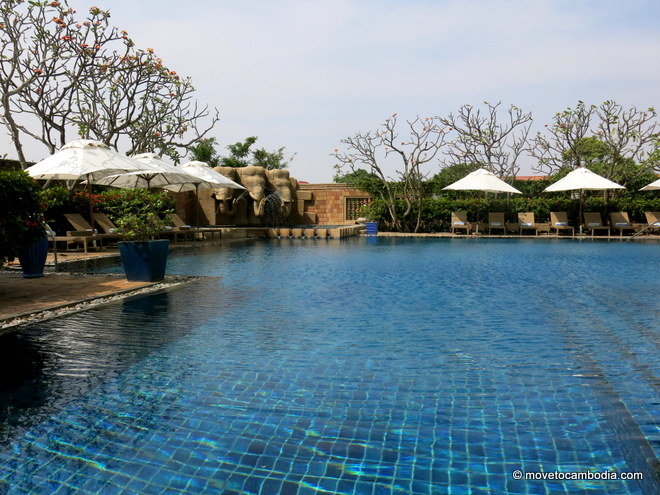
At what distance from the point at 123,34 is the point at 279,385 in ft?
61.2

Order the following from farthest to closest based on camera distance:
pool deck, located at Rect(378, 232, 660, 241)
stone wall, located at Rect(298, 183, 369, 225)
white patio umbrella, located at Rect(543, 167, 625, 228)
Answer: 1. stone wall, located at Rect(298, 183, 369, 225)
2. white patio umbrella, located at Rect(543, 167, 625, 228)
3. pool deck, located at Rect(378, 232, 660, 241)

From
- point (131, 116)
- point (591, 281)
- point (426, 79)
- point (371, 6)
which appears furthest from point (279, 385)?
point (131, 116)

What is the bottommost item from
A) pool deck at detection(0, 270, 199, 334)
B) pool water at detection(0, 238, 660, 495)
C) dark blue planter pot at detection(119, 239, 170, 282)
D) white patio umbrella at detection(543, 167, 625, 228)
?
pool water at detection(0, 238, 660, 495)

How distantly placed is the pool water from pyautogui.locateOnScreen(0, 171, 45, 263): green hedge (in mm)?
1662

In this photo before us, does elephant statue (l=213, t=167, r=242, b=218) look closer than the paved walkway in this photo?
No

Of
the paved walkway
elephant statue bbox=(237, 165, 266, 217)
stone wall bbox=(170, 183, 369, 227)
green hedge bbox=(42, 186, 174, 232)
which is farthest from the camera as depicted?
stone wall bbox=(170, 183, 369, 227)

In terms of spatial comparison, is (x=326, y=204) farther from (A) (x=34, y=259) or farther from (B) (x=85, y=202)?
(A) (x=34, y=259)

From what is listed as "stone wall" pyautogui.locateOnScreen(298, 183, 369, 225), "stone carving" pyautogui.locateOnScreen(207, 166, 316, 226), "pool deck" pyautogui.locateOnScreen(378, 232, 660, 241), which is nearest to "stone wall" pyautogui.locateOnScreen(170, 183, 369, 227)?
"stone wall" pyautogui.locateOnScreen(298, 183, 369, 225)

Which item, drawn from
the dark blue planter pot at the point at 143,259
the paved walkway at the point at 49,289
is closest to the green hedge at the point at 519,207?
the dark blue planter pot at the point at 143,259

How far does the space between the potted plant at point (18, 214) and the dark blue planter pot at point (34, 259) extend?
0.65 m

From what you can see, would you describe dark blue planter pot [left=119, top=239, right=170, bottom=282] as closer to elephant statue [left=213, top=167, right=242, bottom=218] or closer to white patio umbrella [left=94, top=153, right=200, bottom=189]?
white patio umbrella [left=94, top=153, right=200, bottom=189]

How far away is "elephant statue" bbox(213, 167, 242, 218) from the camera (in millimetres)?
23259

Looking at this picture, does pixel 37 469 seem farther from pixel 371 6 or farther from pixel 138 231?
pixel 371 6

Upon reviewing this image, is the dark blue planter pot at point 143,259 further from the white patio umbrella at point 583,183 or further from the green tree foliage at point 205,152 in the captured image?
the green tree foliage at point 205,152
